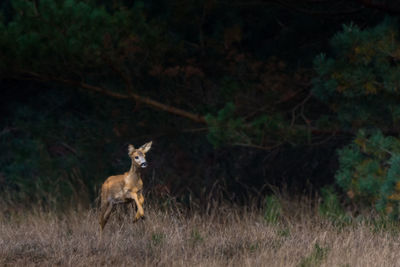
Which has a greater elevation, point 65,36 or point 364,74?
point 65,36

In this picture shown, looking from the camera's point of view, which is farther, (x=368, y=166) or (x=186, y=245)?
(x=368, y=166)

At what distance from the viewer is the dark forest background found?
848cm

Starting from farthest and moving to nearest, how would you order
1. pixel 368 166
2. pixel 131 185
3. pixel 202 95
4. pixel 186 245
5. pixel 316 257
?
pixel 202 95 → pixel 368 166 → pixel 186 245 → pixel 316 257 → pixel 131 185

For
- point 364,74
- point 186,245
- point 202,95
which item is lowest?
point 186,245

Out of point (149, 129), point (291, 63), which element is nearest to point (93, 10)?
point (149, 129)

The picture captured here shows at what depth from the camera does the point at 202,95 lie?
34.7 ft

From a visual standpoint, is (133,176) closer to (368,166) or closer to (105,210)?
(105,210)

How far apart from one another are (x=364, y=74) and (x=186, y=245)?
10.7 feet

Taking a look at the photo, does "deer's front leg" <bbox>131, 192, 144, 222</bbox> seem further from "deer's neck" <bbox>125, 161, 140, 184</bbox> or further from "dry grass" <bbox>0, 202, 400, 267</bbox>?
"dry grass" <bbox>0, 202, 400, 267</bbox>

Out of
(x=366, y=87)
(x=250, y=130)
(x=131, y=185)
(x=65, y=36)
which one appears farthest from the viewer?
(x=250, y=130)

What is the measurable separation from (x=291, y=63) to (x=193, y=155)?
253 cm

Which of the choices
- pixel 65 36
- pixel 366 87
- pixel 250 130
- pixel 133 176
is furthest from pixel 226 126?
pixel 133 176

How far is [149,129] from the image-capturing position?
1109cm

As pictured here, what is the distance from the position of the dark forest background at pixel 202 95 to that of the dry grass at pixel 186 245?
0.70m
